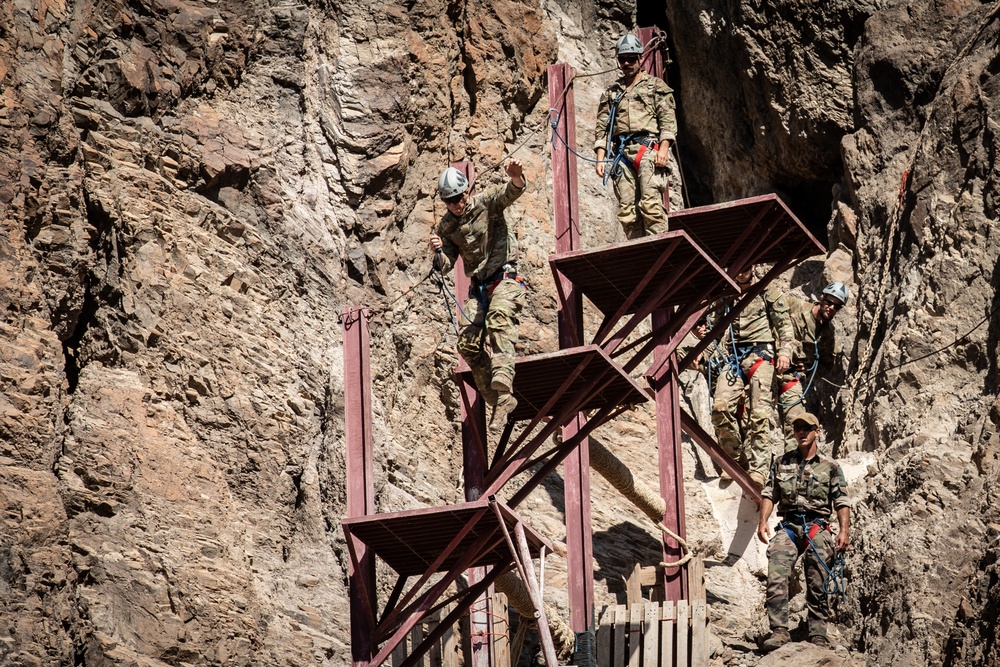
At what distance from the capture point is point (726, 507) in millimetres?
20391

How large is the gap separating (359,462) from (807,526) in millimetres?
4489

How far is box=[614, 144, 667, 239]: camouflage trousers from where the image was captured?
17.6 m

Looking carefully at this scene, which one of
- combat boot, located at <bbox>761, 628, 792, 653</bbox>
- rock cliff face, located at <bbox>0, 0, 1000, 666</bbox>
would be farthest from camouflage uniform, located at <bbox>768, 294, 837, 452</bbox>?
combat boot, located at <bbox>761, 628, 792, 653</bbox>

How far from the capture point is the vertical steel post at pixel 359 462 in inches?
583

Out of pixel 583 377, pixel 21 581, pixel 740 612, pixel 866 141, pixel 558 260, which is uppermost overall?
pixel 866 141

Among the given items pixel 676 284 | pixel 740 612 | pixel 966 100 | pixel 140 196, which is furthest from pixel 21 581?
pixel 966 100

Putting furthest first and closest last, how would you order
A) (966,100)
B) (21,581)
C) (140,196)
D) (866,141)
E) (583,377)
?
1. (866,141)
2. (966,100)
3. (140,196)
4. (583,377)
5. (21,581)

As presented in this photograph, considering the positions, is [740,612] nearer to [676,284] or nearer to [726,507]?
[726,507]

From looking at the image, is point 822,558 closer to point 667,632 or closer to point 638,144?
point 667,632

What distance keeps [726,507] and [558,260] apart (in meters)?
5.49

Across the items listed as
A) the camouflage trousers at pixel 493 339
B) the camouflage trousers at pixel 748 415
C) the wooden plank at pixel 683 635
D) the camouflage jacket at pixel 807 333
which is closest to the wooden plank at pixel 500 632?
the wooden plank at pixel 683 635

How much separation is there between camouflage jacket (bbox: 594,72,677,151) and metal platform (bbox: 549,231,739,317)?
5.95 ft

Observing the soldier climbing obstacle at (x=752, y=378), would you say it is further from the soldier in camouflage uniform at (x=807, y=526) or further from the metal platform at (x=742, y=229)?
the soldier in camouflage uniform at (x=807, y=526)

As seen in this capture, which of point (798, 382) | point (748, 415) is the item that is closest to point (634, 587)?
point (748, 415)
